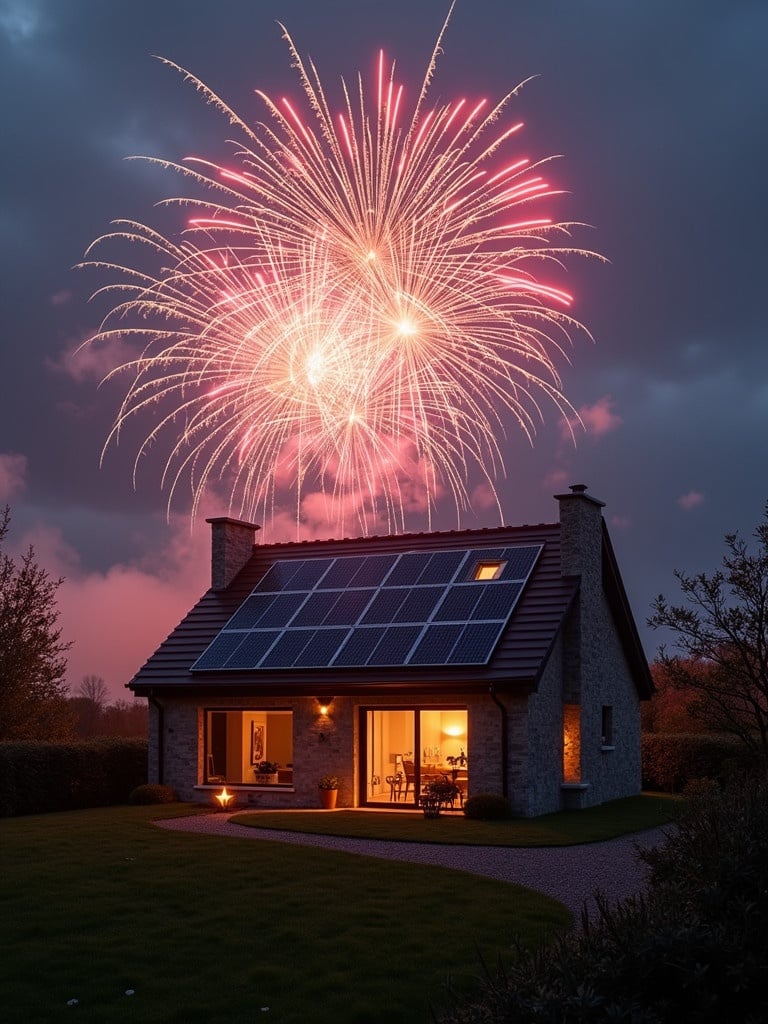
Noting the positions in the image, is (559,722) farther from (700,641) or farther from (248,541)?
(248,541)

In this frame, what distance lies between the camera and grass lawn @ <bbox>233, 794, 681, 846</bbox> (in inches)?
703

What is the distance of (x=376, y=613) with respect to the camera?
24578mm

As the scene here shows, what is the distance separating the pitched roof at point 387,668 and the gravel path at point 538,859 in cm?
400

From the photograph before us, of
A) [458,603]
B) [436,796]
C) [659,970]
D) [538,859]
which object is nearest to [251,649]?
[458,603]

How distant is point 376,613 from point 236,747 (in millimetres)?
5113

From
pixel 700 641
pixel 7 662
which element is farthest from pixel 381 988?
pixel 7 662

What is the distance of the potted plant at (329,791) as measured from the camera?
22.6 m

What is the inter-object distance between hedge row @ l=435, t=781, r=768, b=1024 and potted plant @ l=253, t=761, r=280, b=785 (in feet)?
64.0

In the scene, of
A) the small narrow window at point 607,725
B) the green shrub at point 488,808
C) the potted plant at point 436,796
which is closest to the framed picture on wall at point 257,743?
the potted plant at point 436,796

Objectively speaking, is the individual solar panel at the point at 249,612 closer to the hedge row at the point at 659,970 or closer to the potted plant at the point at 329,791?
the potted plant at the point at 329,791

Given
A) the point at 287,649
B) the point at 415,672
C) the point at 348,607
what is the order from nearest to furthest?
the point at 415,672 → the point at 287,649 → the point at 348,607

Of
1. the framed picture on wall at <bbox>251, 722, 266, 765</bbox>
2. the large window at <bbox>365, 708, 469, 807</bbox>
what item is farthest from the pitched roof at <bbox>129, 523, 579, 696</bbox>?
the framed picture on wall at <bbox>251, 722, 266, 765</bbox>

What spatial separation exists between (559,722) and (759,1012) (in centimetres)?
1834

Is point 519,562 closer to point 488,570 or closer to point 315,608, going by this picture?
point 488,570
